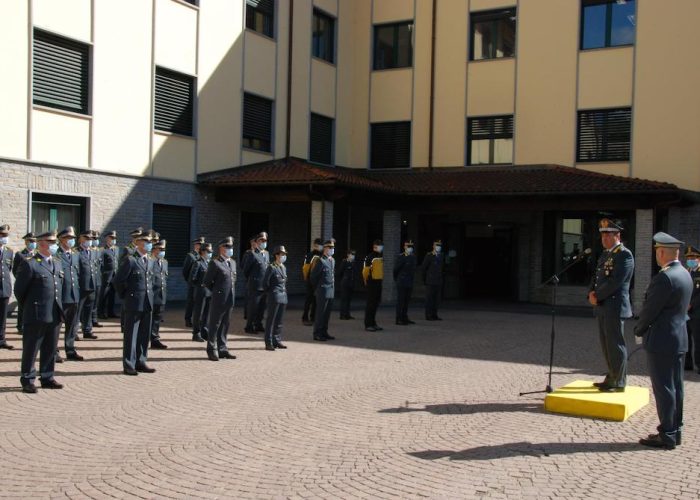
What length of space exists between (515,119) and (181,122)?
10945mm

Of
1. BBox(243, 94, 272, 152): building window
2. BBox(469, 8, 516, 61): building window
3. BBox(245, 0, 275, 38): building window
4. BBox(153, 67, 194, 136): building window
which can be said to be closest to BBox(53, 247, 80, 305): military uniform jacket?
BBox(153, 67, 194, 136): building window

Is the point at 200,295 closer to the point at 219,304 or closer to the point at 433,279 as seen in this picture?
the point at 219,304

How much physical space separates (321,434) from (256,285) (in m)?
7.30

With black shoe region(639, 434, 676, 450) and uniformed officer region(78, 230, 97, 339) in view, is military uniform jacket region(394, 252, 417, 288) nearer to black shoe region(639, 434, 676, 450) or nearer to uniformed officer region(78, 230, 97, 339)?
uniformed officer region(78, 230, 97, 339)

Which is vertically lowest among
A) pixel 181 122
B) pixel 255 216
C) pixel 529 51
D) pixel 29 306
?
pixel 29 306

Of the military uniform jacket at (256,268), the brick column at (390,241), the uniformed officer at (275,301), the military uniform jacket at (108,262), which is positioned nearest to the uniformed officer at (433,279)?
the brick column at (390,241)

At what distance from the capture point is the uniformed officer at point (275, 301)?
12031 mm

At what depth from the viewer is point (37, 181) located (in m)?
15.8

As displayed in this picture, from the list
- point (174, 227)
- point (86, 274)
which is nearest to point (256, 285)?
point (86, 274)

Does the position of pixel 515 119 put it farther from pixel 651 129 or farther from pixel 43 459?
pixel 43 459

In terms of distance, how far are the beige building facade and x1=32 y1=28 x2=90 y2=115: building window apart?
0.18ft

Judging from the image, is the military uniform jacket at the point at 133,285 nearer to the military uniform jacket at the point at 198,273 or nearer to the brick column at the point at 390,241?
the military uniform jacket at the point at 198,273

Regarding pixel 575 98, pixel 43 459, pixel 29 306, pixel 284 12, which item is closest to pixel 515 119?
pixel 575 98

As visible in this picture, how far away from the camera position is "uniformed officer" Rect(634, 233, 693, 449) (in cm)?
652
